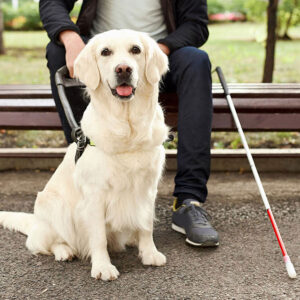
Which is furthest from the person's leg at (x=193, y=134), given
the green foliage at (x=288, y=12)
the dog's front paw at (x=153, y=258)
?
the green foliage at (x=288, y=12)

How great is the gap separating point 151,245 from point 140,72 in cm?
90

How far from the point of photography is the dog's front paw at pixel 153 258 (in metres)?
2.50

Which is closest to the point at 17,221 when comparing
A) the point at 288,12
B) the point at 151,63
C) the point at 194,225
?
the point at 194,225

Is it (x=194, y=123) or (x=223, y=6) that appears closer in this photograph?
(x=194, y=123)

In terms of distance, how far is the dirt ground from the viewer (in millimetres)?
2232

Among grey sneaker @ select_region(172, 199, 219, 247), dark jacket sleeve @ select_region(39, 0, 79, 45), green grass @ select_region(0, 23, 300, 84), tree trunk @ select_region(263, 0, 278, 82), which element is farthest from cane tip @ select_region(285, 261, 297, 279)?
green grass @ select_region(0, 23, 300, 84)

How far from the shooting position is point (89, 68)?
2.38 metres

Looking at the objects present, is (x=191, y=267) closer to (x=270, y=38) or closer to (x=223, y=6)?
(x=270, y=38)

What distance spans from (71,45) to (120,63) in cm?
75

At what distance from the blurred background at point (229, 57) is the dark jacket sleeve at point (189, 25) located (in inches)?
58.5

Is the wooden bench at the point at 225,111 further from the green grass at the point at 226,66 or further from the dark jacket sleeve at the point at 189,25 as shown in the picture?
the green grass at the point at 226,66

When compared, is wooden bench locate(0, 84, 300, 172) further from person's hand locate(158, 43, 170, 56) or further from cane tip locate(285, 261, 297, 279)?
cane tip locate(285, 261, 297, 279)

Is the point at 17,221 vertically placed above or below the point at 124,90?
below

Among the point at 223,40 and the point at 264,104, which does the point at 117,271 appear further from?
the point at 223,40
